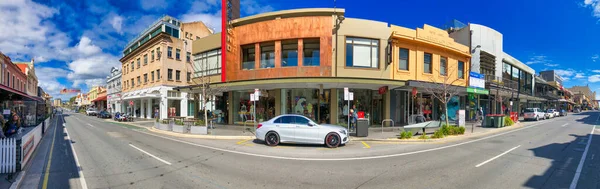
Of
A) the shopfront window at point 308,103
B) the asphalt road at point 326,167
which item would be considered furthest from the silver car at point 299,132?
the shopfront window at point 308,103

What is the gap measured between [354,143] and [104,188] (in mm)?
9205

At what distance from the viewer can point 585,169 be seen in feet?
21.5

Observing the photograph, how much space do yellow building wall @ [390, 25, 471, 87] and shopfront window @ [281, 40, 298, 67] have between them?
699 cm

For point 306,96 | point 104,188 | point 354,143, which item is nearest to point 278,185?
point 104,188

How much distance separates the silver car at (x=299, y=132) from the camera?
33.6 feet

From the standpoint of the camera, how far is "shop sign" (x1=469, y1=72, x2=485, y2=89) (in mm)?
22062

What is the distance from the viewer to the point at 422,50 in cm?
1880

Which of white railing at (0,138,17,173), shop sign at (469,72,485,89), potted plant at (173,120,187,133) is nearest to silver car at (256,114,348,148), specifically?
potted plant at (173,120,187,133)

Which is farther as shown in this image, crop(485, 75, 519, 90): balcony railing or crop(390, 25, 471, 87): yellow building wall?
crop(485, 75, 519, 90): balcony railing

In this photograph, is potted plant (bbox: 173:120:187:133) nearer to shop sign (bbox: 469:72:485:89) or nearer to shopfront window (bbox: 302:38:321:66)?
shopfront window (bbox: 302:38:321:66)

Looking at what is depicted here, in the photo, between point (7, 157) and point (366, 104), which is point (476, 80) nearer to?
point (366, 104)

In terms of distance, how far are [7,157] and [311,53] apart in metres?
14.5

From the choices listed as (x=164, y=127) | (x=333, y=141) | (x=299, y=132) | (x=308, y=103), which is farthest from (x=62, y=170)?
(x=308, y=103)

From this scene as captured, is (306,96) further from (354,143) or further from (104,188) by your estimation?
(104,188)
